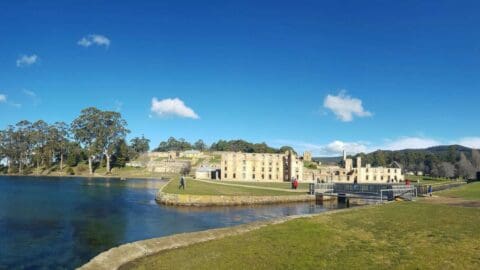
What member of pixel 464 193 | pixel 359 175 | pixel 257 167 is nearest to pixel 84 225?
pixel 464 193

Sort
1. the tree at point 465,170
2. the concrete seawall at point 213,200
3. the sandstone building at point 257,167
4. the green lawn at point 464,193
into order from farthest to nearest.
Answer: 1. the tree at point 465,170
2. the sandstone building at point 257,167
3. the concrete seawall at point 213,200
4. the green lawn at point 464,193

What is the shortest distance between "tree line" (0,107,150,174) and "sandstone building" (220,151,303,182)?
6998 cm


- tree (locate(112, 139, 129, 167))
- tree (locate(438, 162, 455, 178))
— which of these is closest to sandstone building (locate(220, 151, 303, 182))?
tree (locate(112, 139, 129, 167))

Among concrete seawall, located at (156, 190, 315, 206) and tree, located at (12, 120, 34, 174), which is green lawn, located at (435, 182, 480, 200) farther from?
tree, located at (12, 120, 34, 174)

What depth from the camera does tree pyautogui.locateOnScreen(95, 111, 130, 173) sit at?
15638cm

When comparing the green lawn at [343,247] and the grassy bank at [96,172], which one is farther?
the grassy bank at [96,172]

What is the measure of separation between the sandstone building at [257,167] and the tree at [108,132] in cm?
6900

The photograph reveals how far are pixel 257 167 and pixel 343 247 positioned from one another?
9264 cm

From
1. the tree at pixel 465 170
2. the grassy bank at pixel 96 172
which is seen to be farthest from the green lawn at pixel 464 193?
the grassy bank at pixel 96 172

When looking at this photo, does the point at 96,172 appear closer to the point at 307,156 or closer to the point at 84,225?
the point at 307,156

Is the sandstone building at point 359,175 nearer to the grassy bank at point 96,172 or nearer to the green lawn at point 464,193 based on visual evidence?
the grassy bank at point 96,172

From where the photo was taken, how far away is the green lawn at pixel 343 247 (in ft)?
43.8

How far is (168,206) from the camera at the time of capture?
1880 inches

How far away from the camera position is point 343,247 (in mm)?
15656
